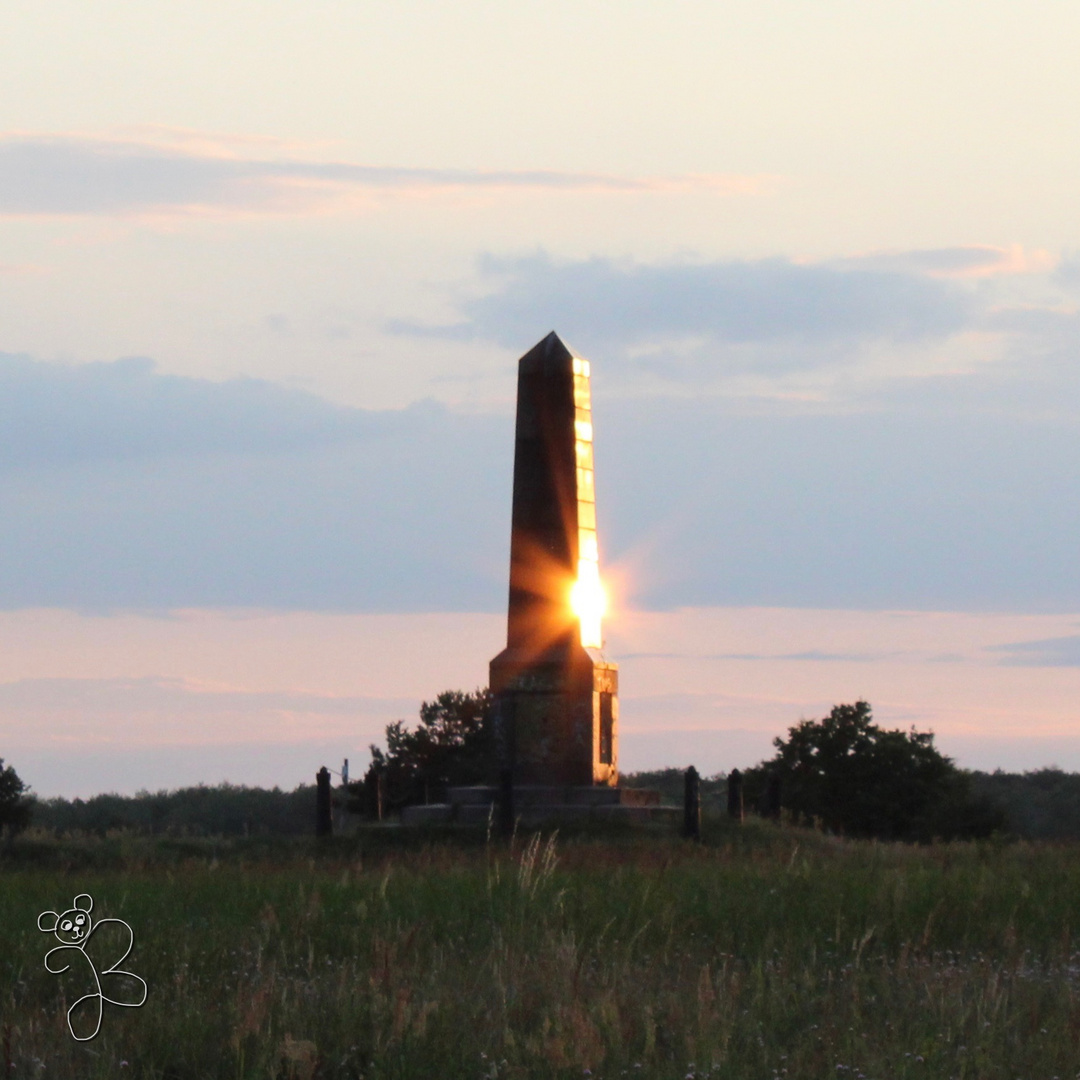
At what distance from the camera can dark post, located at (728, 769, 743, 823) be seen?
85.0 ft

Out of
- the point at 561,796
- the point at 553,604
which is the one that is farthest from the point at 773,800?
the point at 553,604

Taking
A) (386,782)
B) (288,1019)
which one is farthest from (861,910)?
(386,782)

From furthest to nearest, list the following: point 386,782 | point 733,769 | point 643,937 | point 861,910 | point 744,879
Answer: point 386,782 → point 733,769 → point 744,879 → point 861,910 → point 643,937

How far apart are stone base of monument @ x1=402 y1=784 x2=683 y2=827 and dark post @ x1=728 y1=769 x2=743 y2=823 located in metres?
0.95

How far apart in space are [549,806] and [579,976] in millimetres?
18392

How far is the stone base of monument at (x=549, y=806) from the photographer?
81.7 feet

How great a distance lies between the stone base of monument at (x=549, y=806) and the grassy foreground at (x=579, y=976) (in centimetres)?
1231

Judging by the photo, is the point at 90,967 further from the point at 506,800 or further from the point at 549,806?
the point at 549,806

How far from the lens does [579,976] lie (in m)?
7.19

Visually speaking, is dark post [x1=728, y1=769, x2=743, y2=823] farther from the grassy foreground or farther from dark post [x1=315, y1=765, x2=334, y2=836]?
the grassy foreground

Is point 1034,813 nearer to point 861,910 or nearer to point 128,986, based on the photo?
point 861,910

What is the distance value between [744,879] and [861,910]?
72.8 inches

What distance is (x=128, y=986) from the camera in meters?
7.59

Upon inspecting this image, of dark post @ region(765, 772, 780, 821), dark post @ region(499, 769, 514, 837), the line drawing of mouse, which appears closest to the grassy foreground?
the line drawing of mouse
